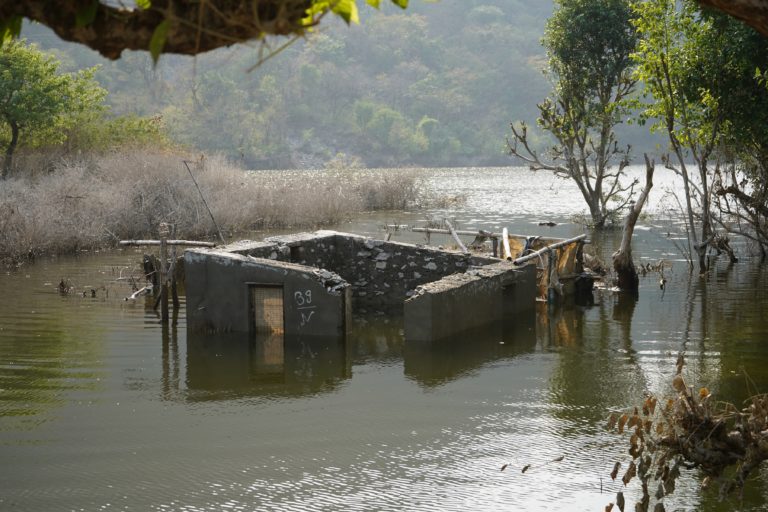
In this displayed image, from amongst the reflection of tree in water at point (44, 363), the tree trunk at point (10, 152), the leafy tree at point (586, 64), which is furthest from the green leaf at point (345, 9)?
the tree trunk at point (10, 152)

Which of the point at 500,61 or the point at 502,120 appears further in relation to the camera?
the point at 500,61

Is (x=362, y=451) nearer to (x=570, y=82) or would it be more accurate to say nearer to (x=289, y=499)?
(x=289, y=499)

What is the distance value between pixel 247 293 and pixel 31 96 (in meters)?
23.1

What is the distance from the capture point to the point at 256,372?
14.4 meters

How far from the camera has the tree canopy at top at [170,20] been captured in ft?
14.9

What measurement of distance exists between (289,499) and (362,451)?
5.05 ft

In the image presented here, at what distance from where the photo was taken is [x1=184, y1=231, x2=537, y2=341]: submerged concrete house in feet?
52.2

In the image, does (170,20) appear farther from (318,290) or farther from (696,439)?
(318,290)

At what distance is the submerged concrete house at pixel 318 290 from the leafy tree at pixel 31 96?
21.1 m

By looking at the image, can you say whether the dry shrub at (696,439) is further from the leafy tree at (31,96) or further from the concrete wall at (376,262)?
the leafy tree at (31,96)

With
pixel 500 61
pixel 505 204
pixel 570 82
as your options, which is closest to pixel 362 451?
pixel 570 82

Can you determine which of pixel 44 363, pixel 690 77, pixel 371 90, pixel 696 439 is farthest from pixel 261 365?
pixel 371 90

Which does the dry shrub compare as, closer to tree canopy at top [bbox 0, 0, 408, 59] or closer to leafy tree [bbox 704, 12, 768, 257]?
tree canopy at top [bbox 0, 0, 408, 59]

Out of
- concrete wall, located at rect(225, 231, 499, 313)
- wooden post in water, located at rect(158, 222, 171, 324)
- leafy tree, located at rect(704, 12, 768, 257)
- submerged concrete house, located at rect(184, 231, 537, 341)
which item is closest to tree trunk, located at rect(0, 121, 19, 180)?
wooden post in water, located at rect(158, 222, 171, 324)
